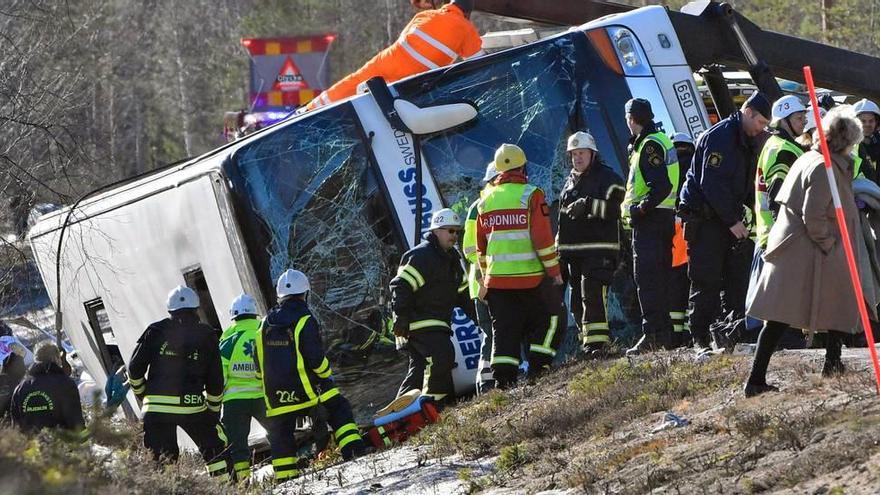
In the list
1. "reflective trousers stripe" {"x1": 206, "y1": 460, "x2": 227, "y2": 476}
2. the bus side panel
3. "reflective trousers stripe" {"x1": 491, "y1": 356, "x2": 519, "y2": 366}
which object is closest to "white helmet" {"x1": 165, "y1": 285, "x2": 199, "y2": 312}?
the bus side panel

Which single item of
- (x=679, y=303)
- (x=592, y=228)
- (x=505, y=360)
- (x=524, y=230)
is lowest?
(x=505, y=360)

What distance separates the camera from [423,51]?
11.7 meters

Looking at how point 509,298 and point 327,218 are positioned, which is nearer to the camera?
point 327,218

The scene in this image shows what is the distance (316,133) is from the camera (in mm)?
10859

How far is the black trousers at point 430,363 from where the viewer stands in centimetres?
1085

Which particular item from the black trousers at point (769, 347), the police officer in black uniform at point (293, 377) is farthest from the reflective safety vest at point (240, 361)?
the black trousers at point (769, 347)

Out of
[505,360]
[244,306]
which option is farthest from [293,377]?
[505,360]

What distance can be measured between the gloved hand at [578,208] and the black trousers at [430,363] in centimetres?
119

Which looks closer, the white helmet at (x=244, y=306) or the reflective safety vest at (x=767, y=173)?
the reflective safety vest at (x=767, y=173)

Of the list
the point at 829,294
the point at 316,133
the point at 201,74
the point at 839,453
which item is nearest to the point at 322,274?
the point at 316,133

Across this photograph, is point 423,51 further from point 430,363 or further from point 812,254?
point 812,254

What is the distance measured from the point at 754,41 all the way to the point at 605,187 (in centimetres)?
243

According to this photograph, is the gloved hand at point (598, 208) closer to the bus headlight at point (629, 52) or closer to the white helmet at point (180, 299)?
the bus headlight at point (629, 52)

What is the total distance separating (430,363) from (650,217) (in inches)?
70.6
